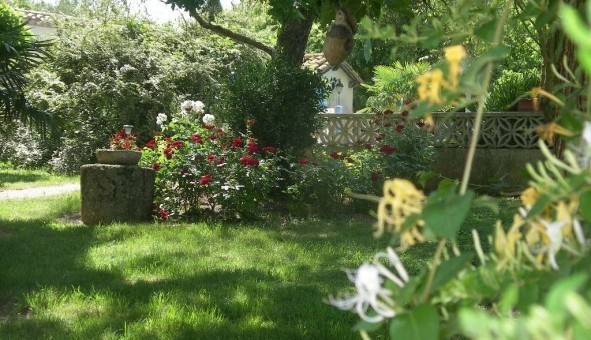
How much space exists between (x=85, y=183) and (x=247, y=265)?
126 inches

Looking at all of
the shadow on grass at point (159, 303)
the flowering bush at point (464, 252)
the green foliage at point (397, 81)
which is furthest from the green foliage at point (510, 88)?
the flowering bush at point (464, 252)

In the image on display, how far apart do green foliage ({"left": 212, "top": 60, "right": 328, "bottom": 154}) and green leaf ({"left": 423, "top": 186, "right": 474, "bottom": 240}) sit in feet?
27.5

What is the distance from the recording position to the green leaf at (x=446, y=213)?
1.78 ft

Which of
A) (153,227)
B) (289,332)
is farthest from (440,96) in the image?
(153,227)

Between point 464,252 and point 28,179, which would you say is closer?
point 464,252

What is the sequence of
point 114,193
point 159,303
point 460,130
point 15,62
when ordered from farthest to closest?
point 460,130
point 114,193
point 15,62
point 159,303

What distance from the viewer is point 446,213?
1.83 ft

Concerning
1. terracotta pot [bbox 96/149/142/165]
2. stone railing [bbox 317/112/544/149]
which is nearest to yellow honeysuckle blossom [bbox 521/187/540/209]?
terracotta pot [bbox 96/149/142/165]

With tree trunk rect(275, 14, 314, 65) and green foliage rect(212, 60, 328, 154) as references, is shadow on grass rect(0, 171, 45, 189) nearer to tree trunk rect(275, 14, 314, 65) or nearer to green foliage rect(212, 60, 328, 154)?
green foliage rect(212, 60, 328, 154)

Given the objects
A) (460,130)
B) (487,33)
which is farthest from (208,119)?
(487,33)

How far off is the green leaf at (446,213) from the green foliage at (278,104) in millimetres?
8375

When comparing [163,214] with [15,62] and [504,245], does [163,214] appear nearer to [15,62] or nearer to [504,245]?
[15,62]

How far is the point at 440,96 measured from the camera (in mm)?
630

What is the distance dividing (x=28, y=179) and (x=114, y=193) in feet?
17.2
